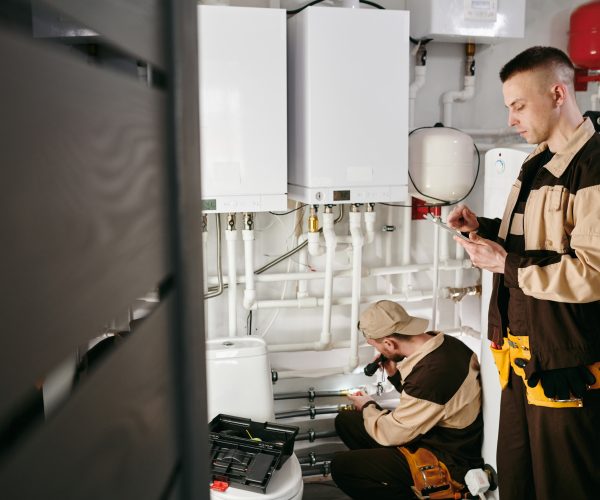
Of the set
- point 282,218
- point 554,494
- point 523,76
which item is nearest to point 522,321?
point 554,494

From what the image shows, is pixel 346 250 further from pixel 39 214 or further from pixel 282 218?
pixel 39 214

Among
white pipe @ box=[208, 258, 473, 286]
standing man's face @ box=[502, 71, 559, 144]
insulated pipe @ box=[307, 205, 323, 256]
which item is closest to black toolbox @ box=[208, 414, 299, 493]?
white pipe @ box=[208, 258, 473, 286]

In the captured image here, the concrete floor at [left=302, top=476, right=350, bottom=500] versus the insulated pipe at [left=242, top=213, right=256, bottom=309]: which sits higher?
the insulated pipe at [left=242, top=213, right=256, bottom=309]

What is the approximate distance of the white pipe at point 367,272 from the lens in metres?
2.61

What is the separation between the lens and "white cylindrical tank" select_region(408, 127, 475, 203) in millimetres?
2447

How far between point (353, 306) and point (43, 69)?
235cm

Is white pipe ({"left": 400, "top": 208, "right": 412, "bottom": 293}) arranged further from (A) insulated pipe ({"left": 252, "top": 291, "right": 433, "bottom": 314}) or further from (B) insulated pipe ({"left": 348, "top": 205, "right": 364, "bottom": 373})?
(B) insulated pipe ({"left": 348, "top": 205, "right": 364, "bottom": 373})

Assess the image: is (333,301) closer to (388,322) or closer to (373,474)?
(388,322)

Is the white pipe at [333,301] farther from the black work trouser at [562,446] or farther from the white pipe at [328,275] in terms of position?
the black work trouser at [562,446]

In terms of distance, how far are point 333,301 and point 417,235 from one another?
1.68 ft

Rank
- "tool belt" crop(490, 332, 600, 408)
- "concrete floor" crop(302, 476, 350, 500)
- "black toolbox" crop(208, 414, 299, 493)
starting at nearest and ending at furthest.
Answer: "tool belt" crop(490, 332, 600, 408), "black toolbox" crop(208, 414, 299, 493), "concrete floor" crop(302, 476, 350, 500)

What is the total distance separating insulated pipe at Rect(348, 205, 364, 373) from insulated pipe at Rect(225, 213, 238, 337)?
0.48 metres

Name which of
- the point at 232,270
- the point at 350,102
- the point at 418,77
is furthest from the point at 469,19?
the point at 232,270

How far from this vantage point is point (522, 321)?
6.07ft
